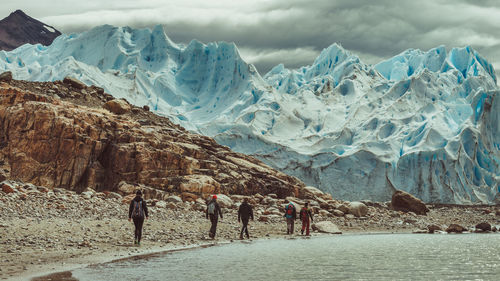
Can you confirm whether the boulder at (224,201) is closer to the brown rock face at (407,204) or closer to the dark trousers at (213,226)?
the dark trousers at (213,226)

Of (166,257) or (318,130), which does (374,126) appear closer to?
(318,130)

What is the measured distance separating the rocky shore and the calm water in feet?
2.99

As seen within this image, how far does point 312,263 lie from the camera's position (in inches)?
421

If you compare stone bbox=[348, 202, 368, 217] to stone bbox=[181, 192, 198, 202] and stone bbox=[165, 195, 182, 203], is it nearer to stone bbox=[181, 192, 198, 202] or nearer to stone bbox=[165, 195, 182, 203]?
stone bbox=[181, 192, 198, 202]

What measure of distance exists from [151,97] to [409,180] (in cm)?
2979

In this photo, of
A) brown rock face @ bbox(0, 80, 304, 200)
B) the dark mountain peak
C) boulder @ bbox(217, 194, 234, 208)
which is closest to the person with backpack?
boulder @ bbox(217, 194, 234, 208)

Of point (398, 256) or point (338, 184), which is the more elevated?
point (338, 184)

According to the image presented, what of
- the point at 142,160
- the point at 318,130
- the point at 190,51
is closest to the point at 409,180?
the point at 318,130

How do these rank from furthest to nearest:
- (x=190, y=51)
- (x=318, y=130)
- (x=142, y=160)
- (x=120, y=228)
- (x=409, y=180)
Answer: (x=190, y=51) < (x=318, y=130) < (x=409, y=180) < (x=142, y=160) < (x=120, y=228)

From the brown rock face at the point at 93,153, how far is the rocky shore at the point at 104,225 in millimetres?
1843

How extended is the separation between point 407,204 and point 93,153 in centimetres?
1988

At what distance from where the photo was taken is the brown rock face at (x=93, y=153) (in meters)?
22.7

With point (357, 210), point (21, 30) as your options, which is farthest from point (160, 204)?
point (21, 30)

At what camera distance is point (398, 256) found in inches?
483
